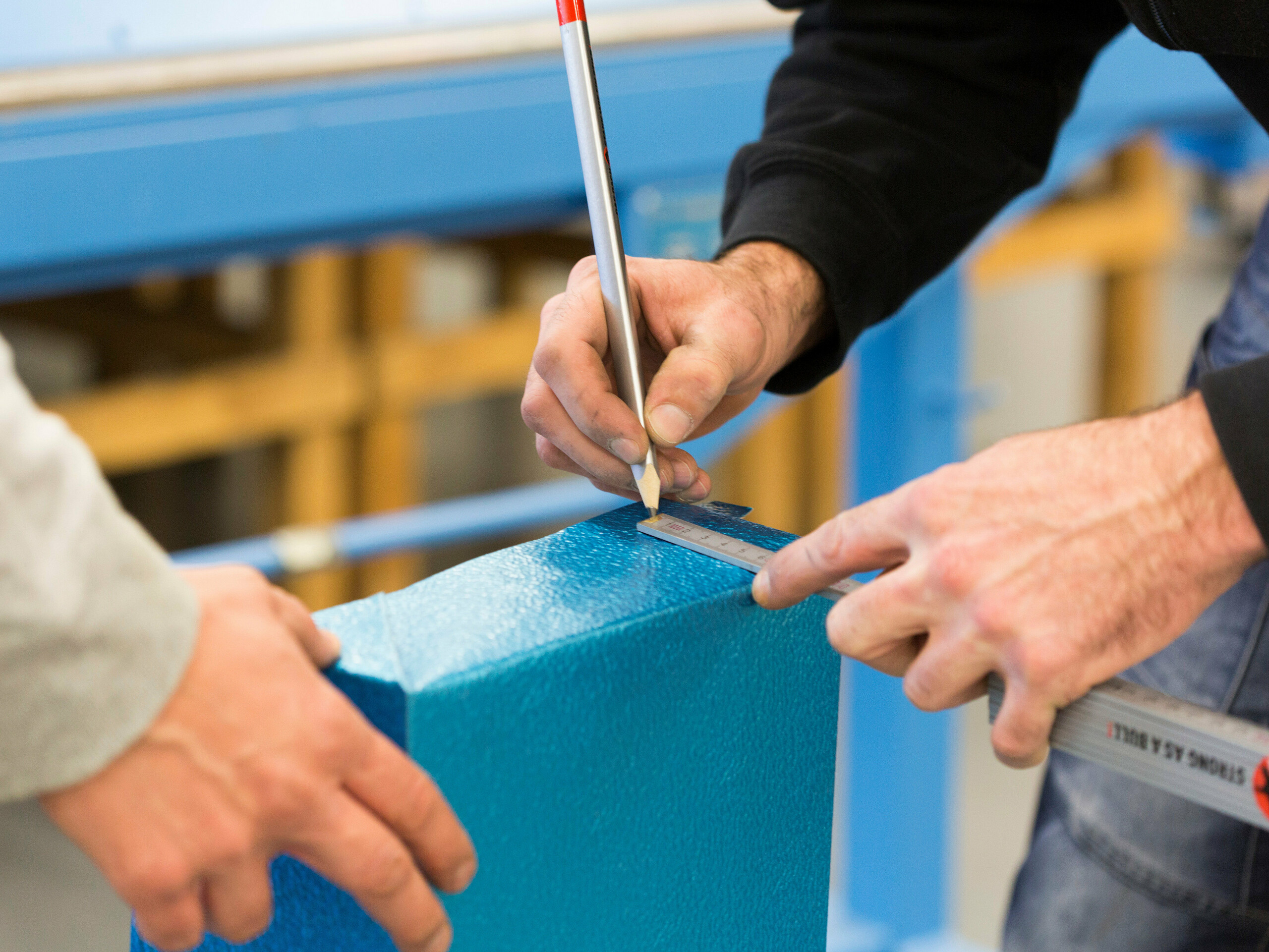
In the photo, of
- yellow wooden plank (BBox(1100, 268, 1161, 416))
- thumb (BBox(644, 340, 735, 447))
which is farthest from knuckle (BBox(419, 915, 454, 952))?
yellow wooden plank (BBox(1100, 268, 1161, 416))

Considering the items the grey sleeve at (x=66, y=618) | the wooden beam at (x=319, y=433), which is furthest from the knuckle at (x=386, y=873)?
the wooden beam at (x=319, y=433)

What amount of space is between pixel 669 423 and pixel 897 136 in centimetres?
37

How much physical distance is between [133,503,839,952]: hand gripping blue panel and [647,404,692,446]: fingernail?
67mm

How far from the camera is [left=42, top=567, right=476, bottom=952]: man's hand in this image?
546 mm

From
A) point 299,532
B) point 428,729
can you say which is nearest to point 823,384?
point 299,532

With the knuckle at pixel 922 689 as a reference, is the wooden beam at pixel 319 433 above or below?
below

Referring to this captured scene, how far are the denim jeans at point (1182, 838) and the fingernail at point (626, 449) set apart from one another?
527mm

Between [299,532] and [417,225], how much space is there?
16.1 inches

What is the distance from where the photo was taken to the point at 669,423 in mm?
808

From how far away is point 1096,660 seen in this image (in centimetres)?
65

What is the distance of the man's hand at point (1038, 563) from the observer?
2.12 ft

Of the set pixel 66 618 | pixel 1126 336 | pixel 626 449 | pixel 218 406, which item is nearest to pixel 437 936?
pixel 66 618

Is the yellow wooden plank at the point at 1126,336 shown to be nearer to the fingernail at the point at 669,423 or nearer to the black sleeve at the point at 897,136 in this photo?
the black sleeve at the point at 897,136

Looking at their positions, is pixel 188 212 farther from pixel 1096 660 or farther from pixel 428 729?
pixel 1096 660
